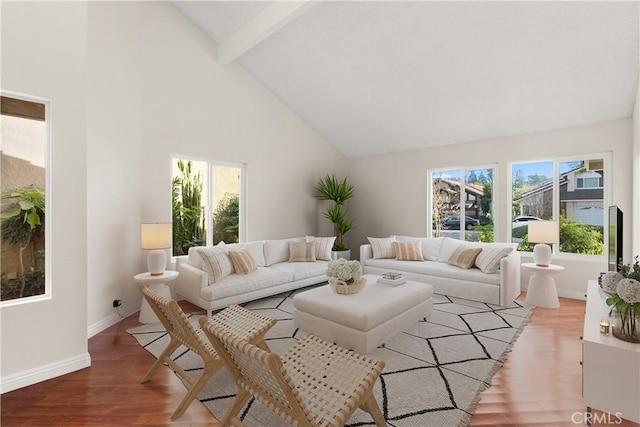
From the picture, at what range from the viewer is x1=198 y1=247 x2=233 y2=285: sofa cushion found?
12.2 ft

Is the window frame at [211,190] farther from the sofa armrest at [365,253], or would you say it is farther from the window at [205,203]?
the sofa armrest at [365,253]

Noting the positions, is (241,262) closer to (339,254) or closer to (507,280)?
(339,254)

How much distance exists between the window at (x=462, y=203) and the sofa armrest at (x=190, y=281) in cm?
430

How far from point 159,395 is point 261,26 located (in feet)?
13.5

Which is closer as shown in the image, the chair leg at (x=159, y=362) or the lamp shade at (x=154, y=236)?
the chair leg at (x=159, y=362)

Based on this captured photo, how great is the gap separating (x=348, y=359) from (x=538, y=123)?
4590 millimetres

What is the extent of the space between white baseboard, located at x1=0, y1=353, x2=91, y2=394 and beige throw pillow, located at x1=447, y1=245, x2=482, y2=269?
4.47 m

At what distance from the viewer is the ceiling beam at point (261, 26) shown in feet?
11.5

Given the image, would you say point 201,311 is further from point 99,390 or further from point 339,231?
point 339,231

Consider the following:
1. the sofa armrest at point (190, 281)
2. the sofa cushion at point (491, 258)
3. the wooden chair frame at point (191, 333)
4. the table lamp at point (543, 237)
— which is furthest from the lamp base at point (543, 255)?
the sofa armrest at point (190, 281)

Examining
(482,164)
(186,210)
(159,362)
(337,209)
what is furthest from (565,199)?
(186,210)

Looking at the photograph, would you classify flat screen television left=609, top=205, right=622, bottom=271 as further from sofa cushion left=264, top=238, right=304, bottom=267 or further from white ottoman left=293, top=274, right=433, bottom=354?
sofa cushion left=264, top=238, right=304, bottom=267

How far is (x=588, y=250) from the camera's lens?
4363mm

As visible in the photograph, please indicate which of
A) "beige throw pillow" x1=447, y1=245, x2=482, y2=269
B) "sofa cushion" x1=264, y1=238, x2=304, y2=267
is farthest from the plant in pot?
"beige throw pillow" x1=447, y1=245, x2=482, y2=269
